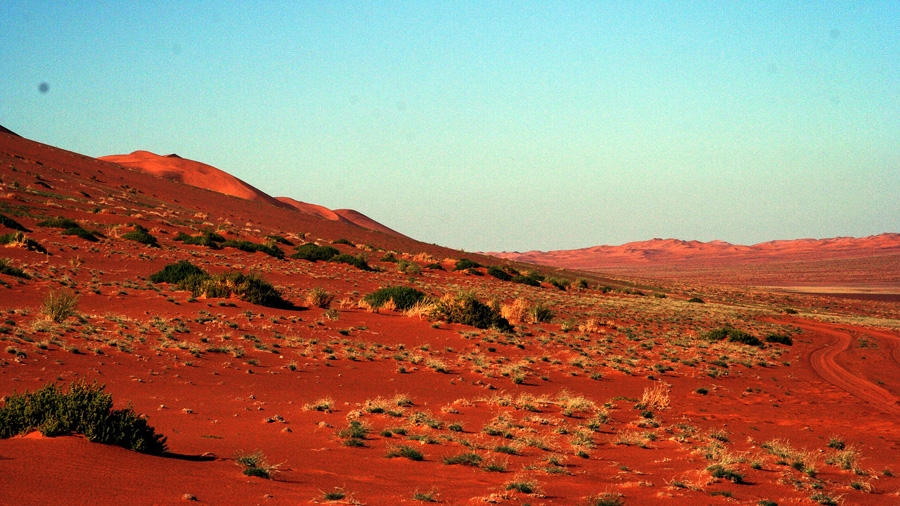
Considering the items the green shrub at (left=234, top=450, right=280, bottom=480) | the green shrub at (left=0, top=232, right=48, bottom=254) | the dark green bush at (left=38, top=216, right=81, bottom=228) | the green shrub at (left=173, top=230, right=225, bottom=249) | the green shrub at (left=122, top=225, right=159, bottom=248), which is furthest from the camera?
the green shrub at (left=173, top=230, right=225, bottom=249)

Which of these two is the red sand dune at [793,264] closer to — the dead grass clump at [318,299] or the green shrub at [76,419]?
the dead grass clump at [318,299]

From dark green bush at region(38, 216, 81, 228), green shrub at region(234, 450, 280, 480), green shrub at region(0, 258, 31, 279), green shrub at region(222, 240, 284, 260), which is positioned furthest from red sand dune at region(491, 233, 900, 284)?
green shrub at region(234, 450, 280, 480)

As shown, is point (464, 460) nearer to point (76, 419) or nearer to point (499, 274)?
point (76, 419)

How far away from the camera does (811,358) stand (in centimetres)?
2636

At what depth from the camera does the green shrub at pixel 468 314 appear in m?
24.8

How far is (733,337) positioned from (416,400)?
18379mm

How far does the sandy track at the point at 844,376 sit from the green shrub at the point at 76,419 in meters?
16.4

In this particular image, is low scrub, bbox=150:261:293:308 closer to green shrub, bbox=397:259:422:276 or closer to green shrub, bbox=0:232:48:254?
green shrub, bbox=0:232:48:254

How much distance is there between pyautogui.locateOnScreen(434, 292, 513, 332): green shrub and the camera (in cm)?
2484

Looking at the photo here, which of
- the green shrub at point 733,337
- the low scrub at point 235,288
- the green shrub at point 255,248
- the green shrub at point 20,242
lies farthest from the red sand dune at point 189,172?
the green shrub at point 733,337

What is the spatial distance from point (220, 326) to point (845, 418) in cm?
1504

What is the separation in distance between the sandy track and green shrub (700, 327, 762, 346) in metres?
2.10

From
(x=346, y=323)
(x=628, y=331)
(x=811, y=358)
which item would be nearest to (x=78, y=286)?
(x=346, y=323)

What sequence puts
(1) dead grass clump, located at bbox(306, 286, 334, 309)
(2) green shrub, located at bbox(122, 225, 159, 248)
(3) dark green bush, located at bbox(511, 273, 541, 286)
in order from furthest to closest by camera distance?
(3) dark green bush, located at bbox(511, 273, 541, 286), (2) green shrub, located at bbox(122, 225, 159, 248), (1) dead grass clump, located at bbox(306, 286, 334, 309)
